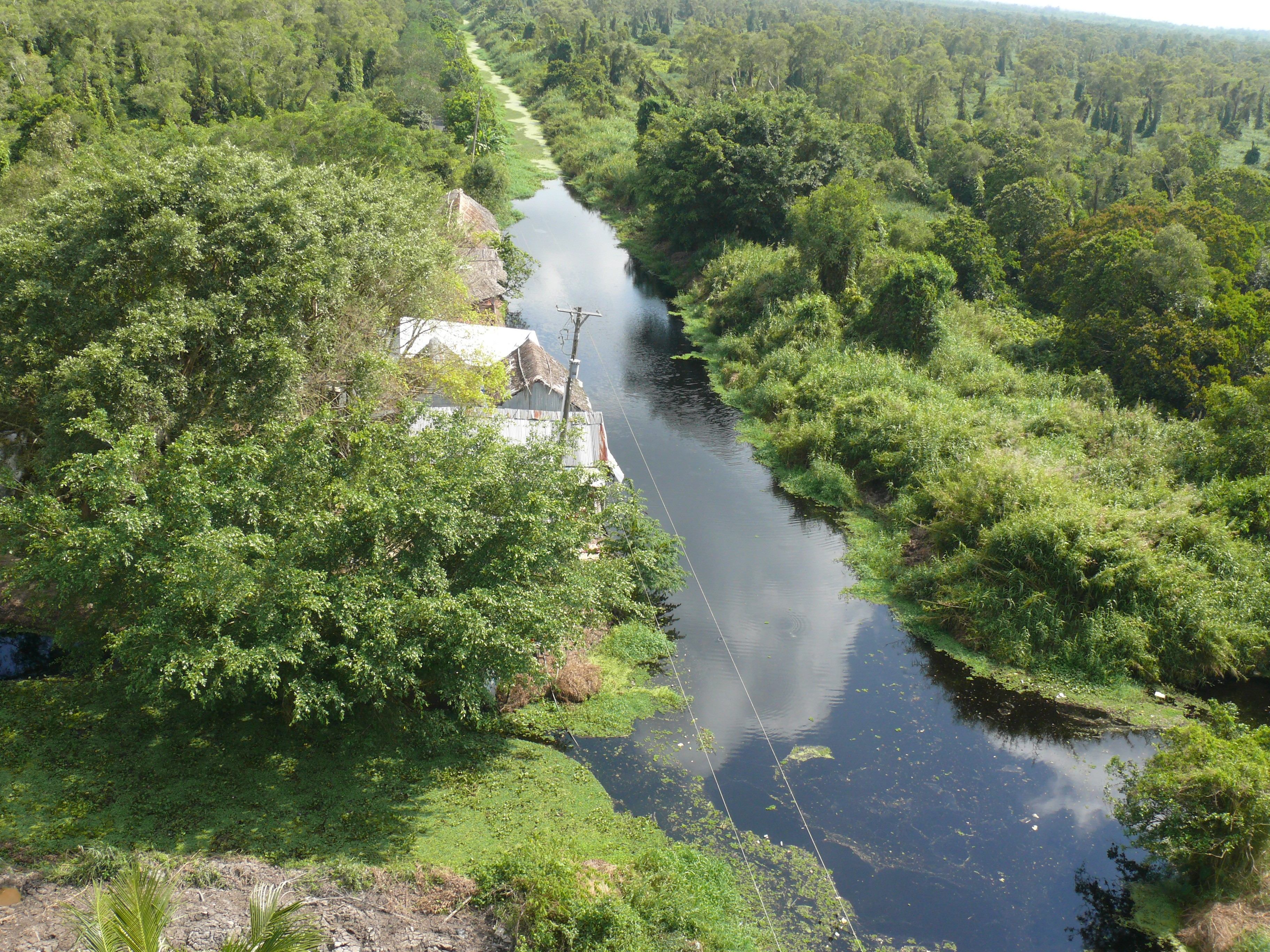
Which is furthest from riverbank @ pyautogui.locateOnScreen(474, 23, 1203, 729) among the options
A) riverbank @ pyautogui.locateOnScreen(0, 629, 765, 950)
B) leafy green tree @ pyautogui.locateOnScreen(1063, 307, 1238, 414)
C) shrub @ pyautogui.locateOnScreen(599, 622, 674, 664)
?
leafy green tree @ pyautogui.locateOnScreen(1063, 307, 1238, 414)

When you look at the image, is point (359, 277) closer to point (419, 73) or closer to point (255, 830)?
point (255, 830)

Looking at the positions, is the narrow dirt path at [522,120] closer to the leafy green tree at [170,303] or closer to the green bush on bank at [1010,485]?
the green bush on bank at [1010,485]

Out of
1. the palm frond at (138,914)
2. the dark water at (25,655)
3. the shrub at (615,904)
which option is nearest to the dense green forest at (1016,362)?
the shrub at (615,904)

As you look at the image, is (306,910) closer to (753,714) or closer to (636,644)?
(636,644)

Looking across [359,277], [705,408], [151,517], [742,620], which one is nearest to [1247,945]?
[742,620]

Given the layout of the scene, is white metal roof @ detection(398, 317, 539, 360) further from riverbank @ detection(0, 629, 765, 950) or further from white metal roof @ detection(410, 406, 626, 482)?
riverbank @ detection(0, 629, 765, 950)
